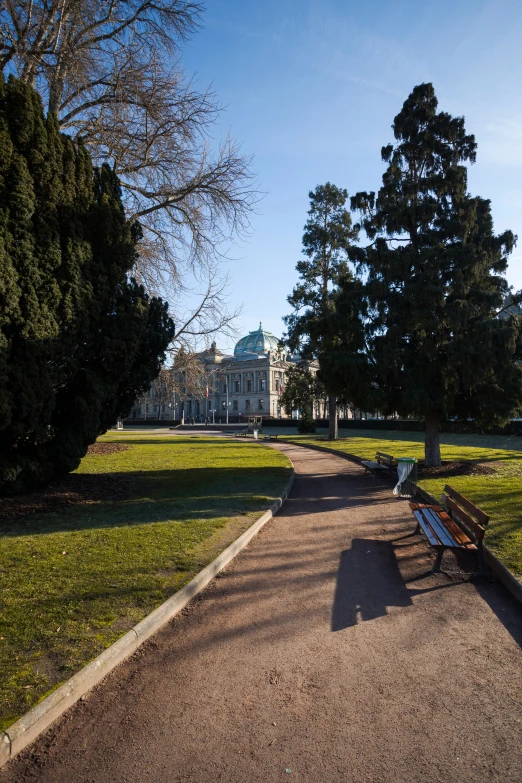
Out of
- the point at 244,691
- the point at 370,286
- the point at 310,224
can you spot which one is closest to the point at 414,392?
the point at 370,286

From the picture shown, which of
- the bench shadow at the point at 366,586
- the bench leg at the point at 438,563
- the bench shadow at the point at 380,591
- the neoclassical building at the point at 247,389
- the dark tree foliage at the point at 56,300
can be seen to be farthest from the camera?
the neoclassical building at the point at 247,389

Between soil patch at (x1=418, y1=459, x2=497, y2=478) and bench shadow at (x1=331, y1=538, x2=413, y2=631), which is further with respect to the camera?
soil patch at (x1=418, y1=459, x2=497, y2=478)

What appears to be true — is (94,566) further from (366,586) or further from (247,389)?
(247,389)

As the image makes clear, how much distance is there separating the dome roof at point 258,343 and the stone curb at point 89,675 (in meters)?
104

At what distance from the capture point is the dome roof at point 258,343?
111 m

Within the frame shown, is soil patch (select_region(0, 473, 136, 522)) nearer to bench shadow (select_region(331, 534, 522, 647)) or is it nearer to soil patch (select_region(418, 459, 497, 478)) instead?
bench shadow (select_region(331, 534, 522, 647))

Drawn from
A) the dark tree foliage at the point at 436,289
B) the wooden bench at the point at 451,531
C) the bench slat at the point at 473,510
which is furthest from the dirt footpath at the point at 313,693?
the dark tree foliage at the point at 436,289

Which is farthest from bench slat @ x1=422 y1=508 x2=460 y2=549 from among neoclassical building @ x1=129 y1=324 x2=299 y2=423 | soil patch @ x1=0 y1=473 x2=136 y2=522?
neoclassical building @ x1=129 y1=324 x2=299 y2=423

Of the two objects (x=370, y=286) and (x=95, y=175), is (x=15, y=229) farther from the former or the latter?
(x=370, y=286)

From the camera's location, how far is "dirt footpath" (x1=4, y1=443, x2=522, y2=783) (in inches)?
115

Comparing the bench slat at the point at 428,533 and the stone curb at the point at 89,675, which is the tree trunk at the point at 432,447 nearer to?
the bench slat at the point at 428,533

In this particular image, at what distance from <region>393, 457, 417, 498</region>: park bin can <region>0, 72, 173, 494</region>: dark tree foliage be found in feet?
21.5

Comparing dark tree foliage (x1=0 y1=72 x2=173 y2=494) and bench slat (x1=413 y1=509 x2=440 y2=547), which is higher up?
dark tree foliage (x1=0 y1=72 x2=173 y2=494)

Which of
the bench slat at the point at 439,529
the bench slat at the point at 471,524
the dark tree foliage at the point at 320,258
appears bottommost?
the bench slat at the point at 439,529
